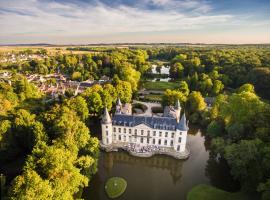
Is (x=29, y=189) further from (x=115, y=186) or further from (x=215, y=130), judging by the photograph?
(x=215, y=130)

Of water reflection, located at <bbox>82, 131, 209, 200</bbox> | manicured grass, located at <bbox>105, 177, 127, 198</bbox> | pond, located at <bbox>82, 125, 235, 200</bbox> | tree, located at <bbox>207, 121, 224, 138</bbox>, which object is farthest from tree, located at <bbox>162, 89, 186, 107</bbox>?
manicured grass, located at <bbox>105, 177, 127, 198</bbox>

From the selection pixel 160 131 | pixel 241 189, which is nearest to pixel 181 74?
pixel 160 131

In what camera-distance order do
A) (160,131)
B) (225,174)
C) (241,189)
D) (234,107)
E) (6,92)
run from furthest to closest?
(6,92) → (234,107) → (160,131) → (225,174) → (241,189)

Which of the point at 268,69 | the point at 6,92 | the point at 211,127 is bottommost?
the point at 211,127

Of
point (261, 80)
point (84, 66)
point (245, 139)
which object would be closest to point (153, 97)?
point (261, 80)

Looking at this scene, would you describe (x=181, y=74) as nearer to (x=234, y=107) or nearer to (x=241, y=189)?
(x=234, y=107)

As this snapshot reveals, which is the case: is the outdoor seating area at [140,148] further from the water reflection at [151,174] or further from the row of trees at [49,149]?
the row of trees at [49,149]

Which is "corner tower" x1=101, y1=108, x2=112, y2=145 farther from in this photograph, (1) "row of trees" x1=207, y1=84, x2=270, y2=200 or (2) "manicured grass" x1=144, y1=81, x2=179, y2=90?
(2) "manicured grass" x1=144, y1=81, x2=179, y2=90
